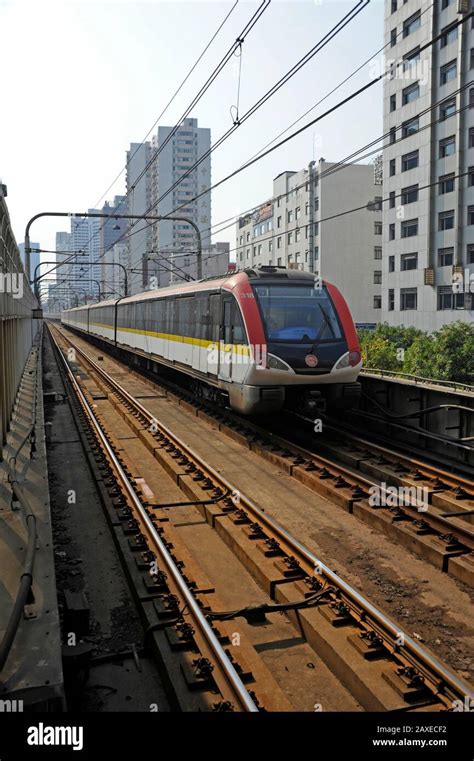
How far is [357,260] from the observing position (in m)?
58.8

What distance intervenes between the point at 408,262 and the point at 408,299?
2.43 metres

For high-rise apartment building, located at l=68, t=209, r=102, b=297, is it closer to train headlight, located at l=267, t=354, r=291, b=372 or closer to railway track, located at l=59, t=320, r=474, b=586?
train headlight, located at l=267, t=354, r=291, b=372

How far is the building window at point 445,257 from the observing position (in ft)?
131

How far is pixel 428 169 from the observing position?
40.8 m

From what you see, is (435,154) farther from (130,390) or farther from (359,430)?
(359,430)

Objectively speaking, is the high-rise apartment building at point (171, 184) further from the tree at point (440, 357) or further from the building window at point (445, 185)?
the tree at point (440, 357)

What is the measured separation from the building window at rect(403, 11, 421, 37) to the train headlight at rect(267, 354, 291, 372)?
38.4 m

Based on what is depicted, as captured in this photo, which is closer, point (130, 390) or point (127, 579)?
point (127, 579)

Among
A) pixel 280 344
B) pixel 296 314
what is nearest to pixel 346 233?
pixel 296 314

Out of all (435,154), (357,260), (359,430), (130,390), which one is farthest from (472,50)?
(359,430)

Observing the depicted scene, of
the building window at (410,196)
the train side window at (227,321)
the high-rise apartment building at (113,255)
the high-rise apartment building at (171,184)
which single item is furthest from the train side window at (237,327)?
the high-rise apartment building at (171,184)

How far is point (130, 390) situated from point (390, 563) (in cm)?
1479

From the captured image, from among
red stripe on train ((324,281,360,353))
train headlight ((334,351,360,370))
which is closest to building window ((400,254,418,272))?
red stripe on train ((324,281,360,353))

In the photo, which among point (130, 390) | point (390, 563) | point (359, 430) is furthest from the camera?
point (130, 390)
